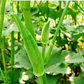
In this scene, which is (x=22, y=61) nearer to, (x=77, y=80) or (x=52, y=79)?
(x=52, y=79)

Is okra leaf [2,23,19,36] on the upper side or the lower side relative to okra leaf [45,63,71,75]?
upper

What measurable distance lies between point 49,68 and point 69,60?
0.12 metres

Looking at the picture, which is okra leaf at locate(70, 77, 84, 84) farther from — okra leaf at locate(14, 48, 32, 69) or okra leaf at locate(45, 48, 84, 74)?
okra leaf at locate(14, 48, 32, 69)

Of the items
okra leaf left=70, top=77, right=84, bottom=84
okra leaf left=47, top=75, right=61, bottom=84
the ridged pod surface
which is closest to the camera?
the ridged pod surface

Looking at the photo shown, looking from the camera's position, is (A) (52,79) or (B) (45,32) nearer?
(B) (45,32)

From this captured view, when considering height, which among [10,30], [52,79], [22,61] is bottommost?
[52,79]

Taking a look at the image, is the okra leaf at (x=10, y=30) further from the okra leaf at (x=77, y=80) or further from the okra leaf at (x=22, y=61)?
the okra leaf at (x=77, y=80)

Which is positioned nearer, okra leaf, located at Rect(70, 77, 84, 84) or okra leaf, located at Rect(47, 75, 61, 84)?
okra leaf, located at Rect(70, 77, 84, 84)

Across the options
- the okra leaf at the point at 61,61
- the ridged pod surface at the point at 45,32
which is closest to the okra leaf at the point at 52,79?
the okra leaf at the point at 61,61

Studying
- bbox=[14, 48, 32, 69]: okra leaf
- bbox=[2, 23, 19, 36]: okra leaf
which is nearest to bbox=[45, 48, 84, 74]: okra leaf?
bbox=[14, 48, 32, 69]: okra leaf

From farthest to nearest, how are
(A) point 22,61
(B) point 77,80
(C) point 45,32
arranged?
(A) point 22,61, (B) point 77,80, (C) point 45,32

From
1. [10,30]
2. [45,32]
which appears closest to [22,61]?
[10,30]

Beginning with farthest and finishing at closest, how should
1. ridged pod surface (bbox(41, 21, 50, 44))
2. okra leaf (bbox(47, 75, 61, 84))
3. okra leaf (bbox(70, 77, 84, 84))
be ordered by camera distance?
okra leaf (bbox(47, 75, 61, 84)) < okra leaf (bbox(70, 77, 84, 84)) < ridged pod surface (bbox(41, 21, 50, 44))

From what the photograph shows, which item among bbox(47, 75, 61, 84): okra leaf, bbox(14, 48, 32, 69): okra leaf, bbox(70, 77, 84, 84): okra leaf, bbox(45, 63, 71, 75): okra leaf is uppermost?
bbox(14, 48, 32, 69): okra leaf
